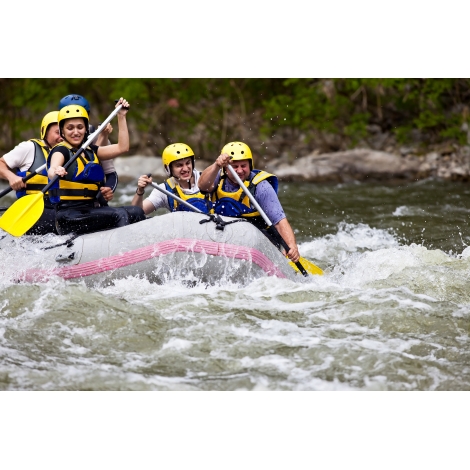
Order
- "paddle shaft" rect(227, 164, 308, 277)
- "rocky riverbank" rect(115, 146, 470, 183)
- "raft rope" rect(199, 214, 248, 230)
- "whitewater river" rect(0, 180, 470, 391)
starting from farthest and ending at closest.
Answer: "rocky riverbank" rect(115, 146, 470, 183) → "paddle shaft" rect(227, 164, 308, 277) → "raft rope" rect(199, 214, 248, 230) → "whitewater river" rect(0, 180, 470, 391)

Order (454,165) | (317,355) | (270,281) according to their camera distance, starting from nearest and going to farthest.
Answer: (317,355)
(270,281)
(454,165)

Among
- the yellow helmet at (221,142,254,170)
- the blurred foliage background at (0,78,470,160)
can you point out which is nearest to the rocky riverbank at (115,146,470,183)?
the blurred foliage background at (0,78,470,160)

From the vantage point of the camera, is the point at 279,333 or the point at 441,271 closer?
the point at 279,333

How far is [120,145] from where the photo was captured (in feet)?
19.1

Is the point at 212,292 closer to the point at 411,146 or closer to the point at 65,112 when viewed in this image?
the point at 65,112

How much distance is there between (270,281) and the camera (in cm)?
580

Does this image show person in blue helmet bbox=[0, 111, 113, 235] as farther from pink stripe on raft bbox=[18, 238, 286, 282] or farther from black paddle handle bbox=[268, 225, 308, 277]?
black paddle handle bbox=[268, 225, 308, 277]

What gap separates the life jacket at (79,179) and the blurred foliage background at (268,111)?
27.1 feet

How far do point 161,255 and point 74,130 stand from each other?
122 cm

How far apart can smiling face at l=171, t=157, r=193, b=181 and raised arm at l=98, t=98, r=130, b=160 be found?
0.49 metres

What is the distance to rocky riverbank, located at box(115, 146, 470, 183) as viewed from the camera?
13.3 metres

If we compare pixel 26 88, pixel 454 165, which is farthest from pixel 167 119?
pixel 454 165

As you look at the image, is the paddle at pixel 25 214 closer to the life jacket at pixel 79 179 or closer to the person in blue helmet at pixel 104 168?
the life jacket at pixel 79 179

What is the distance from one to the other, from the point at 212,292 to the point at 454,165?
353 inches
